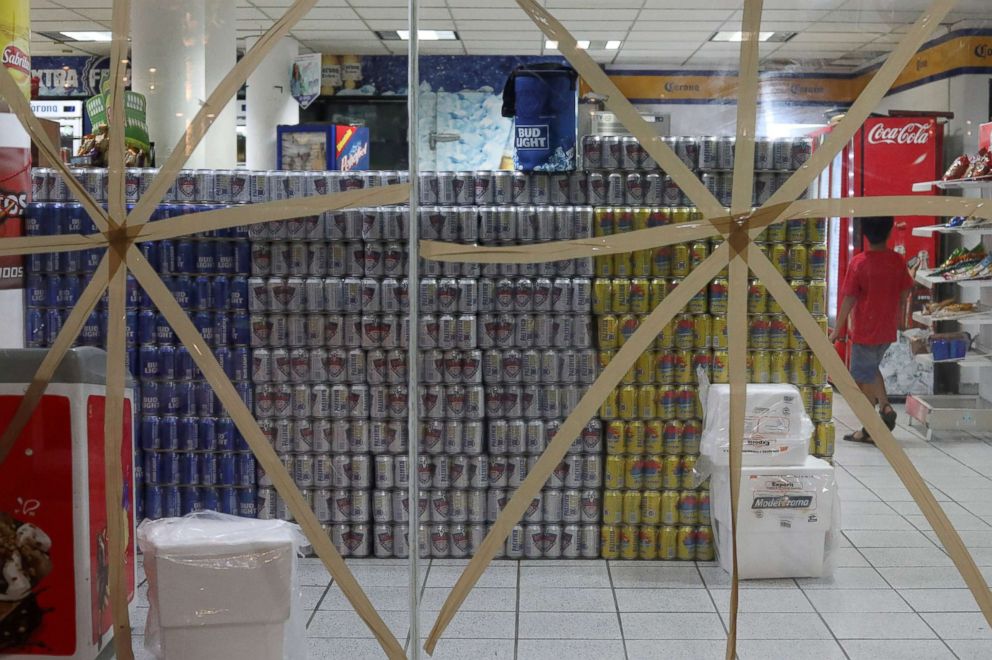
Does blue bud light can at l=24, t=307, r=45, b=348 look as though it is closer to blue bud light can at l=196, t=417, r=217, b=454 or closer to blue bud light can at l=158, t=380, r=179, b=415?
blue bud light can at l=158, t=380, r=179, b=415

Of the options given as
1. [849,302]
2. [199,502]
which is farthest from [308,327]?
[849,302]

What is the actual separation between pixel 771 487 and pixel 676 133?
216 centimetres

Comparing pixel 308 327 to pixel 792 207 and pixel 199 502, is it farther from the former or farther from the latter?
pixel 792 207

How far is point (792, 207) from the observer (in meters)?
2.42

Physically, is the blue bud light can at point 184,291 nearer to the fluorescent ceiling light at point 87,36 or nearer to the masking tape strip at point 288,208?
the masking tape strip at point 288,208

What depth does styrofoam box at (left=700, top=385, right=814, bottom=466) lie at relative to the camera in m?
4.47

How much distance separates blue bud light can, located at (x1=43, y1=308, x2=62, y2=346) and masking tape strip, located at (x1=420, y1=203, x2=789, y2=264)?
1.46 meters

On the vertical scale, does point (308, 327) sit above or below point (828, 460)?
above

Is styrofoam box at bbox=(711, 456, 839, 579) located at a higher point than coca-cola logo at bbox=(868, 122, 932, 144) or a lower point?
lower

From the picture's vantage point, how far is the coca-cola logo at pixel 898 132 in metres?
2.28

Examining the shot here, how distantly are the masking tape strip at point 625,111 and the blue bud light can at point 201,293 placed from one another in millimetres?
2659

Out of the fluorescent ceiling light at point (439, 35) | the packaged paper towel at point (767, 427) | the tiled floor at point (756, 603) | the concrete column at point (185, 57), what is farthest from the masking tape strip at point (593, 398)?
the concrete column at point (185, 57)

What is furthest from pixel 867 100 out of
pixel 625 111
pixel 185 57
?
pixel 185 57

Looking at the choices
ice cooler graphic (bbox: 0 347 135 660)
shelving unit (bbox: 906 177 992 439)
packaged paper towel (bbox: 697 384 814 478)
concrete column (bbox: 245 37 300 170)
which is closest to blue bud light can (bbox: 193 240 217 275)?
concrete column (bbox: 245 37 300 170)
